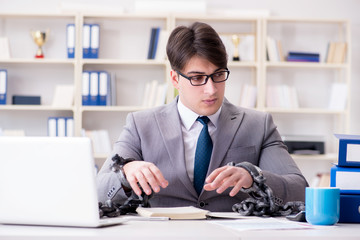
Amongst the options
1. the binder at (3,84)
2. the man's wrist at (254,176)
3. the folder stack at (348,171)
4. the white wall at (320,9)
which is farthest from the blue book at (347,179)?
the binder at (3,84)

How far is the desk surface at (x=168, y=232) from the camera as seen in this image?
1179 mm

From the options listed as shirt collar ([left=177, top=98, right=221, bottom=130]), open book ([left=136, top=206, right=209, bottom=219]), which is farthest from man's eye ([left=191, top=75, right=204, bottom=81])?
open book ([left=136, top=206, right=209, bottom=219])

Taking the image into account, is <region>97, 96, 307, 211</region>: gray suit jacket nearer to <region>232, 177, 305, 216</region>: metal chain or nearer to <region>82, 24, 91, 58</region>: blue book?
<region>232, 177, 305, 216</region>: metal chain

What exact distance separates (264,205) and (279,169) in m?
0.44

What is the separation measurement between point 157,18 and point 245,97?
102cm

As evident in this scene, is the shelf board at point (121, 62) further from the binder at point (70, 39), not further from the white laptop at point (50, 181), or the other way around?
the white laptop at point (50, 181)

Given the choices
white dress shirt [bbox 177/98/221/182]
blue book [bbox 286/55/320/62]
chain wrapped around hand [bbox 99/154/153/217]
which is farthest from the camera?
blue book [bbox 286/55/320/62]

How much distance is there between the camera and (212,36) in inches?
83.1

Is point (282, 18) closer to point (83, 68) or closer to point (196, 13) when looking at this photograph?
point (196, 13)

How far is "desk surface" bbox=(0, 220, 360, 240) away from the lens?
118cm

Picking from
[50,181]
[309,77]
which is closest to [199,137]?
[50,181]

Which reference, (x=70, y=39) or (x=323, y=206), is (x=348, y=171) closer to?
(x=323, y=206)

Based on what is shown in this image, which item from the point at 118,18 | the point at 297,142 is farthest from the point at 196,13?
the point at 297,142

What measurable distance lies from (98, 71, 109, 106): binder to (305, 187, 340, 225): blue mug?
3350mm
